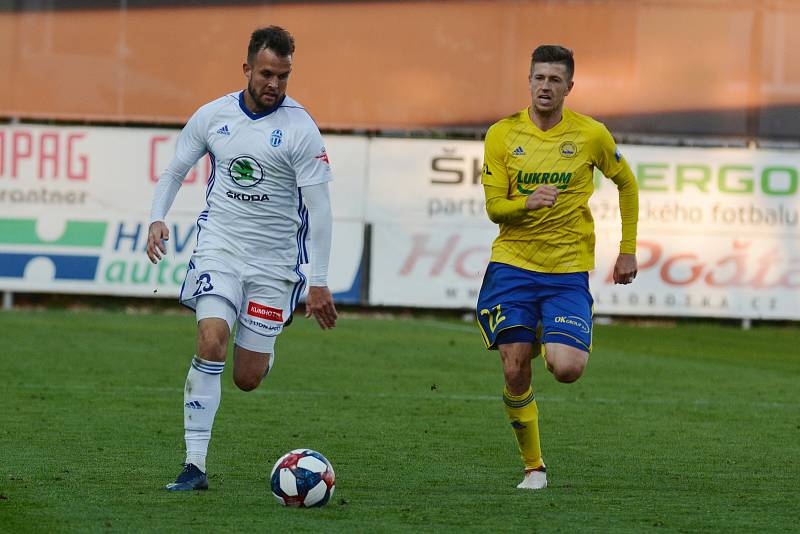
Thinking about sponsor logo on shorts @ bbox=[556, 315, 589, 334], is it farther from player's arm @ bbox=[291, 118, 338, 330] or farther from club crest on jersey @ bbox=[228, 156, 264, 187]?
club crest on jersey @ bbox=[228, 156, 264, 187]

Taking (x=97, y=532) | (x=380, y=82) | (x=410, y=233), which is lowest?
(x=97, y=532)

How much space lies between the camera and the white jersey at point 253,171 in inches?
290

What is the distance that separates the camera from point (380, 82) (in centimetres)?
2227

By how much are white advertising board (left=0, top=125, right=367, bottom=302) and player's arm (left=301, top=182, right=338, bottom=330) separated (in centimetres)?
1252

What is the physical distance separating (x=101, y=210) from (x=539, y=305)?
13133 millimetres

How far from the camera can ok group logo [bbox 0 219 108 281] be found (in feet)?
65.1

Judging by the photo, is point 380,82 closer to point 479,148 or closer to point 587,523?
point 479,148

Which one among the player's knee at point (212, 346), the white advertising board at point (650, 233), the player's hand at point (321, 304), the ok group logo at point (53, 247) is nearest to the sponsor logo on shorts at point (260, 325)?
the player's knee at point (212, 346)

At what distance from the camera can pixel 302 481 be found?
6.70 m

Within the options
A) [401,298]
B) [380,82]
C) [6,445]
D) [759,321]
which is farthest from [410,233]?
[6,445]

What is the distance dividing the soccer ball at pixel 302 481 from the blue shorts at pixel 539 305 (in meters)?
1.32

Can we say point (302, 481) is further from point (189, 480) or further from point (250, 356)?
point (250, 356)

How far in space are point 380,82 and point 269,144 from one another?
15.0 meters

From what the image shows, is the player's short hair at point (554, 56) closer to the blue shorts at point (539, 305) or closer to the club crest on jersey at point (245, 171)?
the blue shorts at point (539, 305)
